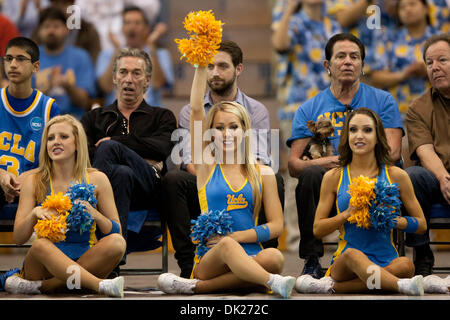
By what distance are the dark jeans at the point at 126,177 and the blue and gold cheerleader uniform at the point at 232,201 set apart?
430 millimetres

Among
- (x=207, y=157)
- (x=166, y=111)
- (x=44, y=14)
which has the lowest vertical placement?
(x=207, y=157)

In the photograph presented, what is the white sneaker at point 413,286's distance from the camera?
343cm

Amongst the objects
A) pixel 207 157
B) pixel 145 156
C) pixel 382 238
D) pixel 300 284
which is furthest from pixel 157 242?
pixel 382 238

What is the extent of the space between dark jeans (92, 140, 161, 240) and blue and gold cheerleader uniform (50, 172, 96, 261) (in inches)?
10.0

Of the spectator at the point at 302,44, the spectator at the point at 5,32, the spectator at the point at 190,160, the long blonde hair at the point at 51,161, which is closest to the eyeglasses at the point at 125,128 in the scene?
the spectator at the point at 190,160

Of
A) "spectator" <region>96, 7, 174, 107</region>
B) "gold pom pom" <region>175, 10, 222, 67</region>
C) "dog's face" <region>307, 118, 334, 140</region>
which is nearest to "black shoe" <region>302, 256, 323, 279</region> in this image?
"dog's face" <region>307, 118, 334, 140</region>

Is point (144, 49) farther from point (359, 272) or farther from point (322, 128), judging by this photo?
point (359, 272)

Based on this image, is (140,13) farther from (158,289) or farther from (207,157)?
(158,289)

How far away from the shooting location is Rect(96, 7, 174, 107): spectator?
6215mm

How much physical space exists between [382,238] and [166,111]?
157 cm

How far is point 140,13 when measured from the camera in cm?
638

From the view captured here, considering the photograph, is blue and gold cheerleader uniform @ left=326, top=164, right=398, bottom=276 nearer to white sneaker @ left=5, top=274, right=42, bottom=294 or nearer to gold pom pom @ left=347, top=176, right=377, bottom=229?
gold pom pom @ left=347, top=176, right=377, bottom=229

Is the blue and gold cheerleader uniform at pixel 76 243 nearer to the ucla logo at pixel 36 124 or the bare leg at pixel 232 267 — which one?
the bare leg at pixel 232 267

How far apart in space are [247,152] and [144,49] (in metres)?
2.58
